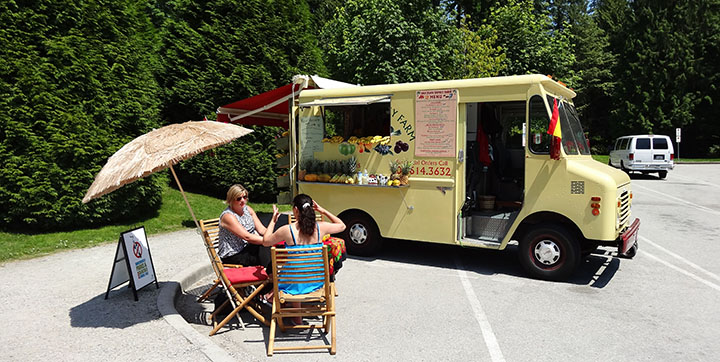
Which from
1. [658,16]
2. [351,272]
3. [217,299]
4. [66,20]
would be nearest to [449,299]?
[351,272]

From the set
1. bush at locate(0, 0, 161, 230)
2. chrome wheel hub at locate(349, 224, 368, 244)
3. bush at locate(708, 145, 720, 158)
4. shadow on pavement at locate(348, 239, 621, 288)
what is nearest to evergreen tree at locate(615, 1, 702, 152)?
bush at locate(708, 145, 720, 158)

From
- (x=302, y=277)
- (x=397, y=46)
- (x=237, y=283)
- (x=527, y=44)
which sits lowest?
(x=237, y=283)

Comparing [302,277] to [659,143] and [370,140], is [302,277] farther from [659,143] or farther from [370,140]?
[659,143]

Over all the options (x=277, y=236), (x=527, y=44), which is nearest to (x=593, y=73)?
(x=527, y=44)

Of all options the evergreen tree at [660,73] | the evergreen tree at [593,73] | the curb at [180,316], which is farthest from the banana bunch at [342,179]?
the evergreen tree at [593,73]

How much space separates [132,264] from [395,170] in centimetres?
393

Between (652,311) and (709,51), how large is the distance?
130ft

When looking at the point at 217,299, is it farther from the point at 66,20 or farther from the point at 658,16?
the point at 658,16

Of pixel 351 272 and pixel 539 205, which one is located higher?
pixel 539 205

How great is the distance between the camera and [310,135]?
27.2ft

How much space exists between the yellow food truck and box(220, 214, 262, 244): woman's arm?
2.89 metres

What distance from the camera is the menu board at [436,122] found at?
701 cm

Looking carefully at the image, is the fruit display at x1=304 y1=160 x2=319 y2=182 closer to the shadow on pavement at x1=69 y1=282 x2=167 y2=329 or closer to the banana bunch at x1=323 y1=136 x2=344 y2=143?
the banana bunch at x1=323 y1=136 x2=344 y2=143

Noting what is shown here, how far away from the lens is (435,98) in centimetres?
713
